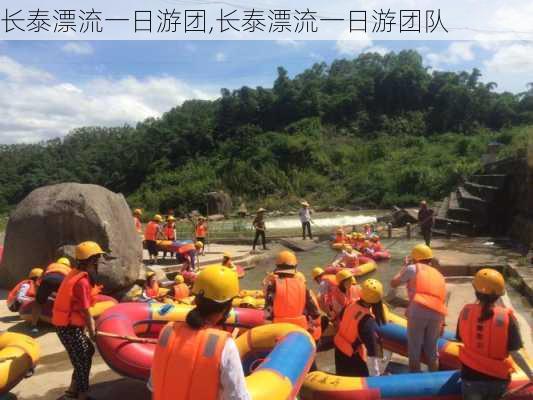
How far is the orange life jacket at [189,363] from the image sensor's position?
7.95ft

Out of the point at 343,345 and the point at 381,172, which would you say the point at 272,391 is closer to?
the point at 343,345

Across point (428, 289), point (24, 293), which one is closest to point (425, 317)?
point (428, 289)

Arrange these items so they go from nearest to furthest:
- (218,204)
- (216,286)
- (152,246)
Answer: (216,286)
(152,246)
(218,204)

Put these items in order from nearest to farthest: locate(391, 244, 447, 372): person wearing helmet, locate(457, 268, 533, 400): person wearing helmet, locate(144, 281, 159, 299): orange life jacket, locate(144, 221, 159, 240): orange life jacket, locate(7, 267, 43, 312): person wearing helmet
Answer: locate(457, 268, 533, 400): person wearing helmet < locate(391, 244, 447, 372): person wearing helmet < locate(7, 267, 43, 312): person wearing helmet < locate(144, 281, 159, 299): orange life jacket < locate(144, 221, 159, 240): orange life jacket

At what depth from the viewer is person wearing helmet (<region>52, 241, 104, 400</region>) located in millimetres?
4629

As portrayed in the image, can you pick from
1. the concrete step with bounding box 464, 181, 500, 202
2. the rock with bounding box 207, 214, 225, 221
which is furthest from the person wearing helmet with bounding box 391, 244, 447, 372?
the rock with bounding box 207, 214, 225, 221

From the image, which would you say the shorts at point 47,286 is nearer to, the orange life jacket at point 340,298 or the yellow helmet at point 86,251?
the yellow helmet at point 86,251

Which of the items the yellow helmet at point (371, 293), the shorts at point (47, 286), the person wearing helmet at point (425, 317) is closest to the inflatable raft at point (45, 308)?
the shorts at point (47, 286)

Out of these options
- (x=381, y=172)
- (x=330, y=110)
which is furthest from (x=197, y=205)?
(x=330, y=110)

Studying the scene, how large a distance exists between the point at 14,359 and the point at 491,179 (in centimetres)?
1761

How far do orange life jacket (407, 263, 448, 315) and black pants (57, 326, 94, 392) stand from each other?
3241mm

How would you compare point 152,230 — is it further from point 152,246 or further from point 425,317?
point 425,317

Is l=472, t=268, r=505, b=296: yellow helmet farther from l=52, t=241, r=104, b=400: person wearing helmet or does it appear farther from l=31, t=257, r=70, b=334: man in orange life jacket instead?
l=31, t=257, r=70, b=334: man in orange life jacket

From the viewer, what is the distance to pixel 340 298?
20.4 feet
